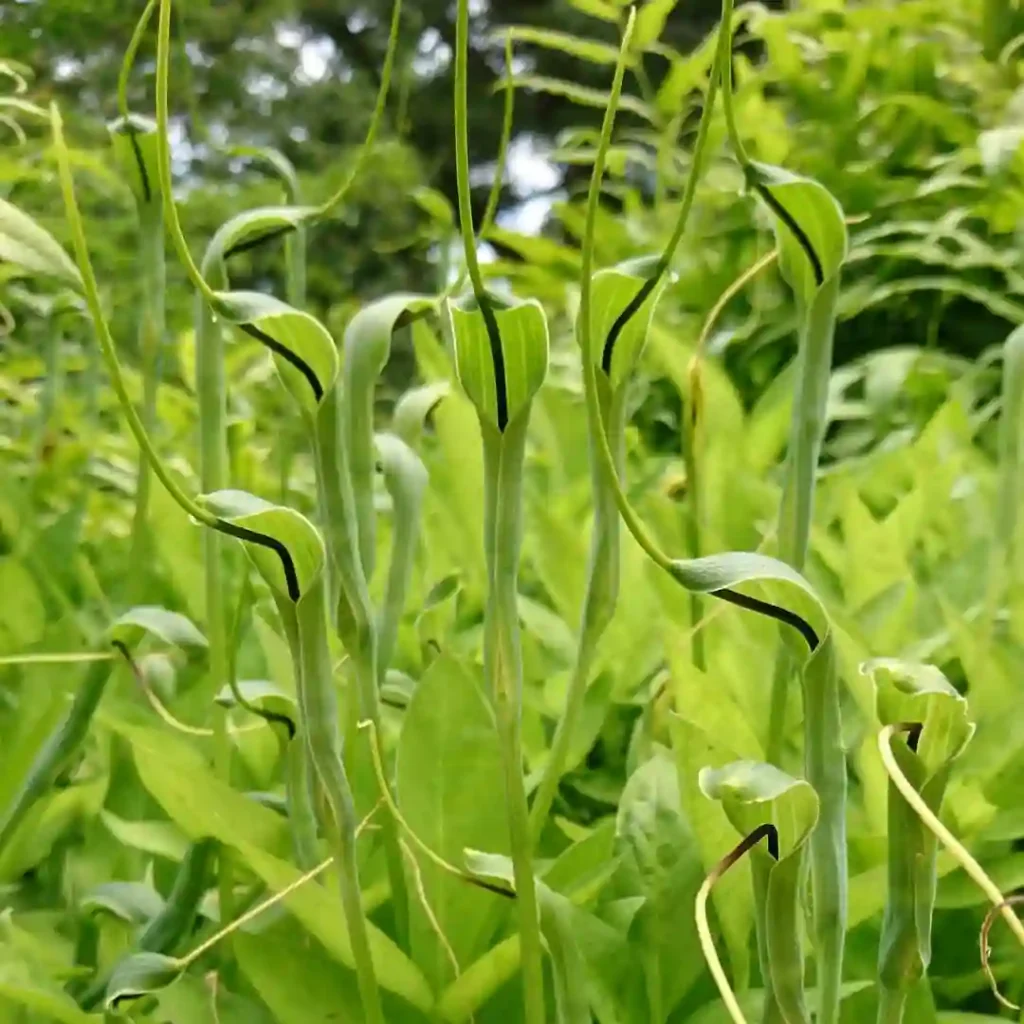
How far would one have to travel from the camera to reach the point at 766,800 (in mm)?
138

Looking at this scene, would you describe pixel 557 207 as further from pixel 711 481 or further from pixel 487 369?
pixel 487 369

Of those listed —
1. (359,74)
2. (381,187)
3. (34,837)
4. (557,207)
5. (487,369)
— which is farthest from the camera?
(359,74)

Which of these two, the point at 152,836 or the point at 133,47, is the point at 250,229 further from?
the point at 152,836

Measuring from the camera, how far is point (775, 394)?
1.81 ft

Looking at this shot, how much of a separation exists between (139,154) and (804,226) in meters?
0.14

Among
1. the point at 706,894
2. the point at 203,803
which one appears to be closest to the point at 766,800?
the point at 706,894

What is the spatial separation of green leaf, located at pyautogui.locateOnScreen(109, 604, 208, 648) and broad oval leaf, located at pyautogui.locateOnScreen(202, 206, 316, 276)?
74 millimetres

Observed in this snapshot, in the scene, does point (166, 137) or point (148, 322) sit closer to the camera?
point (166, 137)

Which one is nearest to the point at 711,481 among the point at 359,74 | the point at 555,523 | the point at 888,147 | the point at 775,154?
the point at 555,523

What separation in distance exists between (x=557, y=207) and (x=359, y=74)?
3742mm

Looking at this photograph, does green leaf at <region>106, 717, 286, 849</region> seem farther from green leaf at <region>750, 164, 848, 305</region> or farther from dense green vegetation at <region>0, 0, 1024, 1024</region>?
green leaf at <region>750, 164, 848, 305</region>

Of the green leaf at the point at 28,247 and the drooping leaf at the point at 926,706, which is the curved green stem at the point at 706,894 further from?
the green leaf at the point at 28,247

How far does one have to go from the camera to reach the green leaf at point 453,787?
22 cm

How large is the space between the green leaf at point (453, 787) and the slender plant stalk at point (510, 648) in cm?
4
